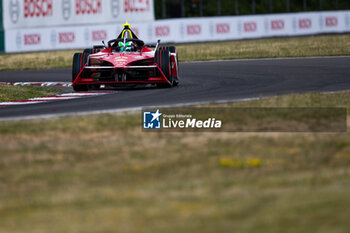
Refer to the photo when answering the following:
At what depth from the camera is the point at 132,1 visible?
40.6 meters

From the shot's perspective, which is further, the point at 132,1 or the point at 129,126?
the point at 132,1

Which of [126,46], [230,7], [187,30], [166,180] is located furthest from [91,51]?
[230,7]

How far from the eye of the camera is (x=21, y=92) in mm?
16938

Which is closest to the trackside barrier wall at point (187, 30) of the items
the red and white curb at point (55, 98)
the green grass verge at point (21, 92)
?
the green grass verge at point (21, 92)

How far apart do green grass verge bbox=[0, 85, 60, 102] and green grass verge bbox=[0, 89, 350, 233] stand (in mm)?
5846

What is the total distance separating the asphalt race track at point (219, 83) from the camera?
1269 centimetres

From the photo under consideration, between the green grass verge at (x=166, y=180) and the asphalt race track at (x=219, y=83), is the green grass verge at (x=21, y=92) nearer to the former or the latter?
the asphalt race track at (x=219, y=83)

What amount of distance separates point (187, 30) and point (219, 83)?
24223 millimetres

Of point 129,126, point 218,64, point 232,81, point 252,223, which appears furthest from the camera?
point 218,64

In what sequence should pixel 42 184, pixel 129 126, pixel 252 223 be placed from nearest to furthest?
pixel 252 223
pixel 42 184
pixel 129 126

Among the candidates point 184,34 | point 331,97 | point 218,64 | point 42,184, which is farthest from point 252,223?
point 184,34

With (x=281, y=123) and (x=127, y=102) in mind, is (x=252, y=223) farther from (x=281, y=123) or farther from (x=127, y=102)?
(x=127, y=102)

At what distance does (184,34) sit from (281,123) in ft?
102

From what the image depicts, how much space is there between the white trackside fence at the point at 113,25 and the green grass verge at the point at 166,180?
28.9 metres
